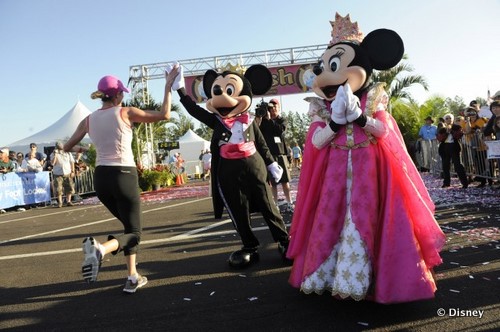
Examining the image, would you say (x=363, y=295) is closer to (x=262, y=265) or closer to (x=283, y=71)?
(x=262, y=265)

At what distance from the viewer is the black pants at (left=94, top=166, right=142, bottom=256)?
3.41 metres

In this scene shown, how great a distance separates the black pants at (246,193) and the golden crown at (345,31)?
1.32 metres

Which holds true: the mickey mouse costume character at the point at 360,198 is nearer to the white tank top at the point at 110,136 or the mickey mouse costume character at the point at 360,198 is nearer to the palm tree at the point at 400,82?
the white tank top at the point at 110,136

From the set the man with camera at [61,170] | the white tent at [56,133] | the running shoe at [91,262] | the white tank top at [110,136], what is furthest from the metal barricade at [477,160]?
the white tent at [56,133]

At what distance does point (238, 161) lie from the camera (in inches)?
159

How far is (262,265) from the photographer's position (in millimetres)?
4008

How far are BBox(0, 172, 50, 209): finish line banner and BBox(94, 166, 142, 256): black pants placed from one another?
1004cm

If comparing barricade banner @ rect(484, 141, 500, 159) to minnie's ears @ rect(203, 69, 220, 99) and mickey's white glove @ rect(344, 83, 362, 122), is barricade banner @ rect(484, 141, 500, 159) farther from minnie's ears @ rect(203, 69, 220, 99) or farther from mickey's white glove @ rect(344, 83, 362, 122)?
mickey's white glove @ rect(344, 83, 362, 122)

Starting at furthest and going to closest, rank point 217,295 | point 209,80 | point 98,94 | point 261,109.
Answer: point 261,109, point 209,80, point 98,94, point 217,295

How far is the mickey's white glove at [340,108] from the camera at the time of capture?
2932 mm

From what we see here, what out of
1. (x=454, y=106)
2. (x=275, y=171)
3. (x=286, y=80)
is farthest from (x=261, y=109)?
(x=454, y=106)

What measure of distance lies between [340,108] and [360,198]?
0.63 metres

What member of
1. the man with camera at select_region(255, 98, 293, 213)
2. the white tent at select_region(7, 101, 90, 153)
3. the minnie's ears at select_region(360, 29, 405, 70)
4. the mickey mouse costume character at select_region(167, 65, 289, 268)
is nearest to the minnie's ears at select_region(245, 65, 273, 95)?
the mickey mouse costume character at select_region(167, 65, 289, 268)

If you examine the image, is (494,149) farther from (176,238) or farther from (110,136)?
(110,136)
